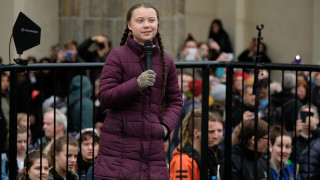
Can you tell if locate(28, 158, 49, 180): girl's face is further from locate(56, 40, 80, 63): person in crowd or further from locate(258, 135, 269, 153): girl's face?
locate(56, 40, 80, 63): person in crowd

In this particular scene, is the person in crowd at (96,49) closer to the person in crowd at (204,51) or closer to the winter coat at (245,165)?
the person in crowd at (204,51)

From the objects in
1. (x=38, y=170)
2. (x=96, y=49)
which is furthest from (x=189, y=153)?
(x=96, y=49)

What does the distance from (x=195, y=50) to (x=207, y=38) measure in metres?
1.82

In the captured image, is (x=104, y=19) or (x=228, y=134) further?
(x=104, y=19)

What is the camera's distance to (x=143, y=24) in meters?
6.20

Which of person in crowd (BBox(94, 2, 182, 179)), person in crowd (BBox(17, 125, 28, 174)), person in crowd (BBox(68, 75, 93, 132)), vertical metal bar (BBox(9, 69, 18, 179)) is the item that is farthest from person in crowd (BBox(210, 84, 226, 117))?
person in crowd (BBox(94, 2, 182, 179))

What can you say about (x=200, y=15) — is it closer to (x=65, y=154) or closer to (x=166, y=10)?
(x=166, y=10)

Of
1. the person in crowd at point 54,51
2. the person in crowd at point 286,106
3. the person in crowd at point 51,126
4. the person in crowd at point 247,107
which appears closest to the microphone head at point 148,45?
the person in crowd at point 51,126

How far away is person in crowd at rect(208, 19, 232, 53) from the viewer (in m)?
16.0

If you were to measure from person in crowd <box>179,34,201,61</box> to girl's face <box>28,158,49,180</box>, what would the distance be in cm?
683

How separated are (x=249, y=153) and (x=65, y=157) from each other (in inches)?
67.3

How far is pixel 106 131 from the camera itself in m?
6.23

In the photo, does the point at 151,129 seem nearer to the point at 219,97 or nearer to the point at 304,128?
the point at 304,128

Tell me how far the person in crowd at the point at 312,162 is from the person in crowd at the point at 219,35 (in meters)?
7.05
